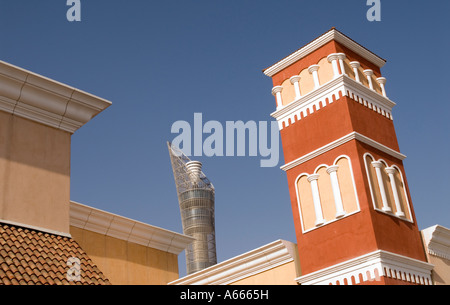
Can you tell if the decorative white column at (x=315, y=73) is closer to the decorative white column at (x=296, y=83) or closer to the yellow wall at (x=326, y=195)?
the decorative white column at (x=296, y=83)

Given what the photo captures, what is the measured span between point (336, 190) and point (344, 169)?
26.5 inches

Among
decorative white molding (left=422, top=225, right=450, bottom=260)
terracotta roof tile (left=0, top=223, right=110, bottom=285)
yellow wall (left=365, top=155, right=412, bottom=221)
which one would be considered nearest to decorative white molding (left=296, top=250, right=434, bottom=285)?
decorative white molding (left=422, top=225, right=450, bottom=260)

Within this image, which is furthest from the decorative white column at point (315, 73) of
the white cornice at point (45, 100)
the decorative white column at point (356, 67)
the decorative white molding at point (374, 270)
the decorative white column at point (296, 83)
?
the white cornice at point (45, 100)

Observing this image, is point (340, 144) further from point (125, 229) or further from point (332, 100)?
point (125, 229)

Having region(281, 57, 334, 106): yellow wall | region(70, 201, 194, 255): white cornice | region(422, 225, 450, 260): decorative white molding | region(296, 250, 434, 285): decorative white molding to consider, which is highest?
region(281, 57, 334, 106): yellow wall

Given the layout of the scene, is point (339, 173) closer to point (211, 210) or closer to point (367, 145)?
point (367, 145)

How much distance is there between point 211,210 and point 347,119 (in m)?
103

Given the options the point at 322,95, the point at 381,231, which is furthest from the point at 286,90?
the point at 381,231

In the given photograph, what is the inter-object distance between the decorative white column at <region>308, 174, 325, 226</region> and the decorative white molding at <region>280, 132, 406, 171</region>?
2.21 ft

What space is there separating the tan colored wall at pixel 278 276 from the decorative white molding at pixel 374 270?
1.77 feet

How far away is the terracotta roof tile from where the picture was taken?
9.84 meters

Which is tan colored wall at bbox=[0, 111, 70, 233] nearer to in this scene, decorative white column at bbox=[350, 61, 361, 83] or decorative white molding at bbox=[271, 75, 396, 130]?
decorative white molding at bbox=[271, 75, 396, 130]

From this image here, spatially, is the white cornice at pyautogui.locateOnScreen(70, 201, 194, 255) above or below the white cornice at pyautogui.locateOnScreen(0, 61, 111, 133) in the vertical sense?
below

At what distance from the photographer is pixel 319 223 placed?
16.6 meters
